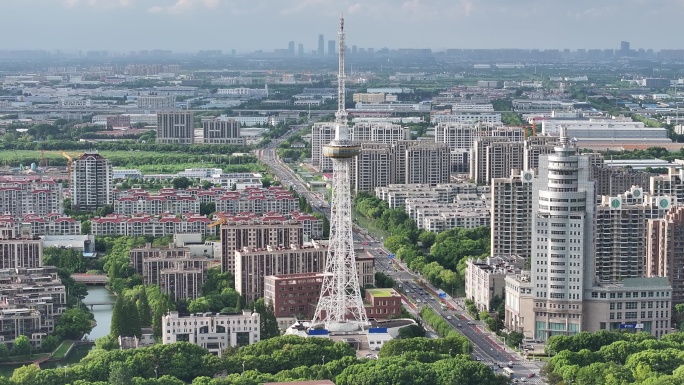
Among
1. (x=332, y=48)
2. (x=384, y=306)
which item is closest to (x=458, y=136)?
(x=384, y=306)

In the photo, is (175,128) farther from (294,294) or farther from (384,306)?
(384,306)

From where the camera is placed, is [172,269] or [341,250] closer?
[341,250]

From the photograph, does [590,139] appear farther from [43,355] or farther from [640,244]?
[43,355]

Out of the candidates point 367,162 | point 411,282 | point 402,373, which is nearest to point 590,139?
point 367,162

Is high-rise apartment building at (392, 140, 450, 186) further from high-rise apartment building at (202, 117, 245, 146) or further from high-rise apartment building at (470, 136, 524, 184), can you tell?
high-rise apartment building at (202, 117, 245, 146)

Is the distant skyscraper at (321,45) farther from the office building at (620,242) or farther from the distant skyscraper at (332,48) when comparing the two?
the office building at (620,242)

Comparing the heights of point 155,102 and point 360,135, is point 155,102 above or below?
below
